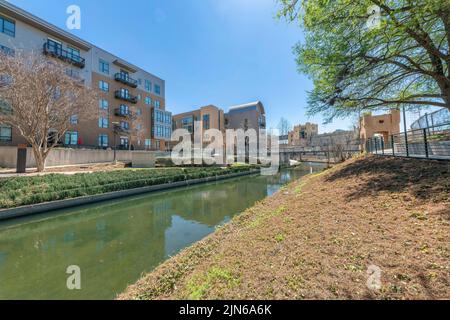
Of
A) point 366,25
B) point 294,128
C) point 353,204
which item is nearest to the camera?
point 353,204

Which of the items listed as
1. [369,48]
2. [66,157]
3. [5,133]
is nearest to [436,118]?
[369,48]

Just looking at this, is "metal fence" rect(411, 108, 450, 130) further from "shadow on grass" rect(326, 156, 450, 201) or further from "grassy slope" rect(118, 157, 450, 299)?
"grassy slope" rect(118, 157, 450, 299)

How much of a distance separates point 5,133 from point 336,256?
2867 cm

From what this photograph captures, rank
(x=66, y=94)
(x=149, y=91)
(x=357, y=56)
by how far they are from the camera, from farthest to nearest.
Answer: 1. (x=149, y=91)
2. (x=66, y=94)
3. (x=357, y=56)

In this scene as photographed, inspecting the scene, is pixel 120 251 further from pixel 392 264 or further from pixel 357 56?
pixel 357 56

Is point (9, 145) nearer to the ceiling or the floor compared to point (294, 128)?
nearer to the floor

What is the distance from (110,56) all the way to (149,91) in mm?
8211

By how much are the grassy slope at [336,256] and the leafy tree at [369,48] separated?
439 centimetres

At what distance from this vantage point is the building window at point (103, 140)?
27300mm

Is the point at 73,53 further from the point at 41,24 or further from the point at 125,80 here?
the point at 125,80

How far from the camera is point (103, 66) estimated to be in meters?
28.5

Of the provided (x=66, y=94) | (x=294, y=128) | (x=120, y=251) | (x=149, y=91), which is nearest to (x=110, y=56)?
(x=149, y=91)

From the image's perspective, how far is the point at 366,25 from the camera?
6.39 m

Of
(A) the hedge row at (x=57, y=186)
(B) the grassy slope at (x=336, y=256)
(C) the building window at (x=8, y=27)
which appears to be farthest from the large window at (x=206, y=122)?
(B) the grassy slope at (x=336, y=256)
